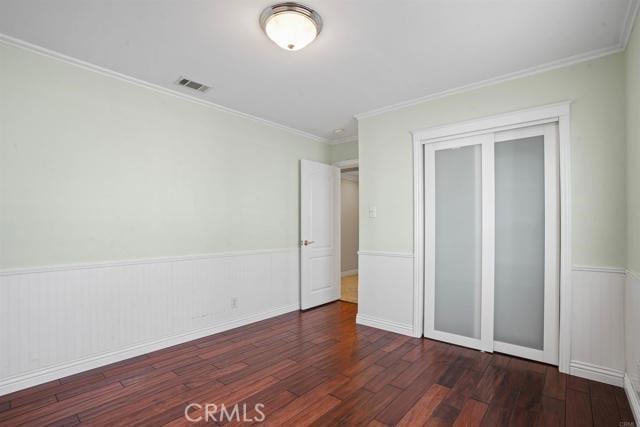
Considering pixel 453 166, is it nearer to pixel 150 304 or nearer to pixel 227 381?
pixel 227 381

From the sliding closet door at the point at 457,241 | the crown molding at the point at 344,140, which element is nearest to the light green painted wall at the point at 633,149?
the sliding closet door at the point at 457,241

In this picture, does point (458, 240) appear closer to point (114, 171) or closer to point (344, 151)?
point (344, 151)

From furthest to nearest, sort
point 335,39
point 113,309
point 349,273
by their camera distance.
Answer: point 349,273, point 113,309, point 335,39

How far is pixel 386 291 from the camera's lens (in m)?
3.79

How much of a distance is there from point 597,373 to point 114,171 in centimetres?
442

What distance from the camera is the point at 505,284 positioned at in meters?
3.09

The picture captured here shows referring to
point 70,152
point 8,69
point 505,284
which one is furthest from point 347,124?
point 8,69

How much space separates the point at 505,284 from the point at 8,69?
14.9 feet

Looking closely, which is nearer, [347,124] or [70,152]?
[70,152]

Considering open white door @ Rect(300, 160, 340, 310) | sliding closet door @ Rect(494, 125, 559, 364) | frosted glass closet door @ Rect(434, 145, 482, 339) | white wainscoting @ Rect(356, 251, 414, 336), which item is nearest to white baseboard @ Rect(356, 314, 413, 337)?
white wainscoting @ Rect(356, 251, 414, 336)

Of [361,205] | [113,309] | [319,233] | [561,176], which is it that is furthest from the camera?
[319,233]

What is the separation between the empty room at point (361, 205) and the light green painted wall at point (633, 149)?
34mm

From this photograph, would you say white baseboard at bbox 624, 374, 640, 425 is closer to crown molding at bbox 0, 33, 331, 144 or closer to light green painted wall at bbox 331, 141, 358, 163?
light green painted wall at bbox 331, 141, 358, 163

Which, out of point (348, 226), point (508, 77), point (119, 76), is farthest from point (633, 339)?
point (348, 226)
